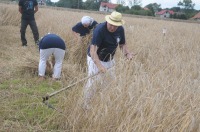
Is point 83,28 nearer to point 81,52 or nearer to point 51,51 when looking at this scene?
point 81,52

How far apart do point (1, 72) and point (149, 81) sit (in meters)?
3.24

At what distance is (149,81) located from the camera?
312 cm

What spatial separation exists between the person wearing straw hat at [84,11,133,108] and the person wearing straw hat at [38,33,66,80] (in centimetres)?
134

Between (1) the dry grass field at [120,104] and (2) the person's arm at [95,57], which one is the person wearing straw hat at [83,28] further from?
(2) the person's arm at [95,57]

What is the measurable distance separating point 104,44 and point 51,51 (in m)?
1.53

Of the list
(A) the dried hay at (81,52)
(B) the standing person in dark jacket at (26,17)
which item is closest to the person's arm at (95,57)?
(A) the dried hay at (81,52)

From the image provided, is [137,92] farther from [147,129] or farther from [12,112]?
[12,112]

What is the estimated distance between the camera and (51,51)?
514cm

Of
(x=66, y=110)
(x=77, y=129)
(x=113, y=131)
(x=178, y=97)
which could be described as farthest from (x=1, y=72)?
(x=178, y=97)

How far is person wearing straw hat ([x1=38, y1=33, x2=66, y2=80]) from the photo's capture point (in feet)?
16.6

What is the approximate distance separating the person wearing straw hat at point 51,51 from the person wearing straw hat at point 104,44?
134 cm

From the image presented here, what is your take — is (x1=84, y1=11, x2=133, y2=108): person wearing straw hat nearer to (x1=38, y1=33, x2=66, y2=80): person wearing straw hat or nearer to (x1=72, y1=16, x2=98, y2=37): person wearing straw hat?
(x1=38, y1=33, x2=66, y2=80): person wearing straw hat

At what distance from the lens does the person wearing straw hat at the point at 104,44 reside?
3.54 metres

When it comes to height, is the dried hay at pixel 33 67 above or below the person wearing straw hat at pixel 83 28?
below
